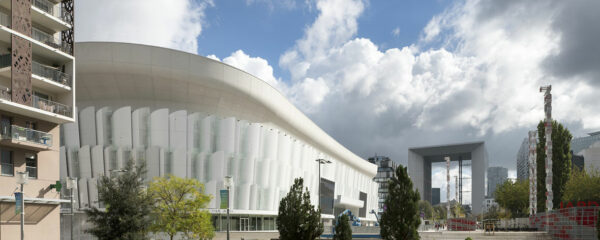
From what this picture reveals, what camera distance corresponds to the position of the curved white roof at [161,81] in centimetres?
6194

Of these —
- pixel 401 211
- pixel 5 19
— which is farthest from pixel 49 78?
pixel 401 211

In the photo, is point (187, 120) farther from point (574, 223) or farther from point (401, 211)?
point (574, 223)

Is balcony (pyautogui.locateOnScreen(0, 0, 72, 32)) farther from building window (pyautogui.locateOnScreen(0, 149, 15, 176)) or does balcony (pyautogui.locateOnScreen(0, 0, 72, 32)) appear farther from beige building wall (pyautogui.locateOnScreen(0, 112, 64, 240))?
building window (pyautogui.locateOnScreen(0, 149, 15, 176))

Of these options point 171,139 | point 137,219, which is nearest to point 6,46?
point 137,219

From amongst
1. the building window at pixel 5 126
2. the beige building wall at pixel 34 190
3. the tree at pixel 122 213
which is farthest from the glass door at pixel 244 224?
the tree at pixel 122 213

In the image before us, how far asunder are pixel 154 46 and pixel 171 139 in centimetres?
1149

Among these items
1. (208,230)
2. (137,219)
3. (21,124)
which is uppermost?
(21,124)

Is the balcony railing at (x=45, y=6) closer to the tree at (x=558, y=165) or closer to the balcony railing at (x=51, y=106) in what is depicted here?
the balcony railing at (x=51, y=106)

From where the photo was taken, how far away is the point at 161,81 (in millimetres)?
64500

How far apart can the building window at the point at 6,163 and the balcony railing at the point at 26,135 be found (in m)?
1.43

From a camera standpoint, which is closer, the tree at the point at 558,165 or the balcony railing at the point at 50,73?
the balcony railing at the point at 50,73

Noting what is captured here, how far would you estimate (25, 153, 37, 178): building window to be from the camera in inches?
1404

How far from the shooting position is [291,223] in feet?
110

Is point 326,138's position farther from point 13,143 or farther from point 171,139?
point 13,143
